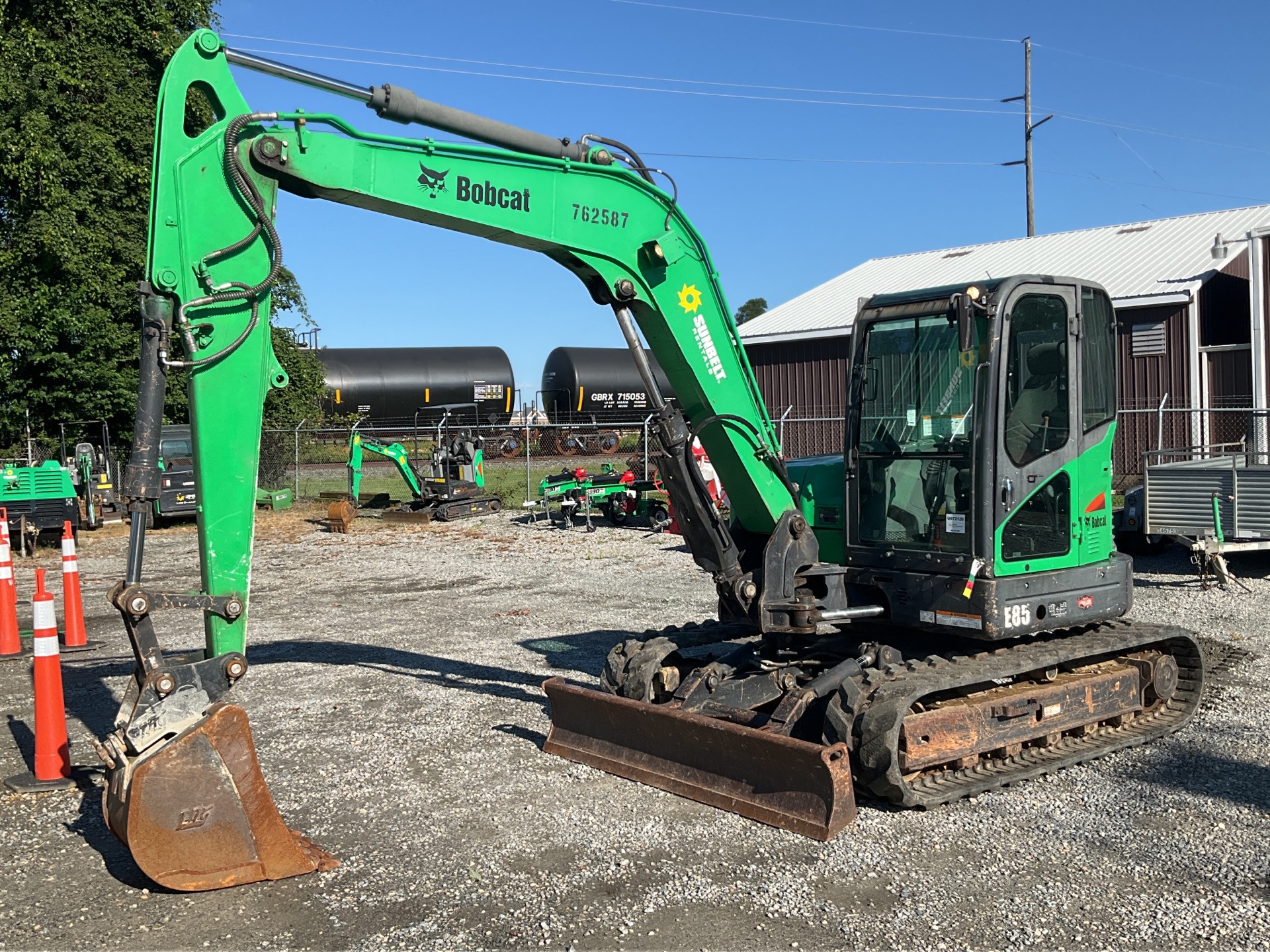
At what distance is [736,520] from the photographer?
23.4 ft

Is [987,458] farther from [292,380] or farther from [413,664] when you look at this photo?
[292,380]

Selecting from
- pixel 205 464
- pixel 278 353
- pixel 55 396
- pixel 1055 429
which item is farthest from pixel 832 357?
pixel 205 464

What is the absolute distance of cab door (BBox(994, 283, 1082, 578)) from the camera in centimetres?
641

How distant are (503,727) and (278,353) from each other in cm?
2218

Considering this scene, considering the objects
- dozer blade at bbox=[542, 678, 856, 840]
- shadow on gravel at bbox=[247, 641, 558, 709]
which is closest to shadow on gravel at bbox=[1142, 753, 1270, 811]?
dozer blade at bbox=[542, 678, 856, 840]

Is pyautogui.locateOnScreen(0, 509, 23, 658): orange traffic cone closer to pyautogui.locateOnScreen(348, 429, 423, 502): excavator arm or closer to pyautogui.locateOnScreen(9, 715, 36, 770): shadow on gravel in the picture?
pyautogui.locateOnScreen(9, 715, 36, 770): shadow on gravel

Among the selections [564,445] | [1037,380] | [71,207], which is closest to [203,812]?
[1037,380]

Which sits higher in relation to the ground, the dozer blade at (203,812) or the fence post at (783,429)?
the fence post at (783,429)

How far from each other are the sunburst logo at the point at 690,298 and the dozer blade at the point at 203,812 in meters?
3.35

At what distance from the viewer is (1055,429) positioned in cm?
666


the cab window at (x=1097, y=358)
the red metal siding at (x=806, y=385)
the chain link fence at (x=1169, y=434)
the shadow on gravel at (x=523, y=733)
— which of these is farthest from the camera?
the red metal siding at (x=806, y=385)

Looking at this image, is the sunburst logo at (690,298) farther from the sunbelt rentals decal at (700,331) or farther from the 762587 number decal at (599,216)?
the 762587 number decal at (599,216)

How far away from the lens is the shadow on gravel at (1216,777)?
6039mm

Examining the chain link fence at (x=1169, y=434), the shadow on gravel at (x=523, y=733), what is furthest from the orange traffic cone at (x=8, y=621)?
the chain link fence at (x=1169, y=434)
